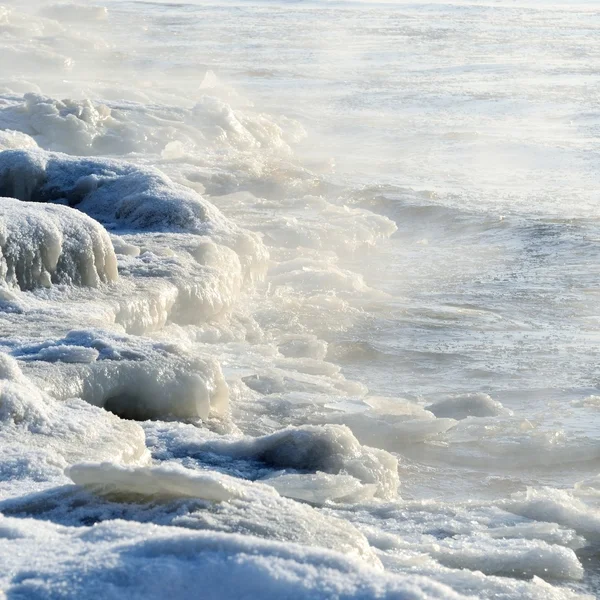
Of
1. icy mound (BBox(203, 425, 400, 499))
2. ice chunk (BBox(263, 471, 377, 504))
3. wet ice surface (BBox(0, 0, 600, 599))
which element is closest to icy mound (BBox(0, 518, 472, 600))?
wet ice surface (BBox(0, 0, 600, 599))

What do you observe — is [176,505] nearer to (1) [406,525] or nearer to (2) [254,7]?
(1) [406,525]

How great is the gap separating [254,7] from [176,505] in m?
46.9

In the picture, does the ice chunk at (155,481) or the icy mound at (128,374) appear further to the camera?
the icy mound at (128,374)

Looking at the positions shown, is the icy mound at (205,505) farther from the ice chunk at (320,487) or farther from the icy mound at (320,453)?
the icy mound at (320,453)

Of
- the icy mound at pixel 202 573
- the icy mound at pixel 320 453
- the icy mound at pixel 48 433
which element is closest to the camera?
the icy mound at pixel 202 573

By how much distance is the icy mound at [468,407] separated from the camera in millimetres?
6594

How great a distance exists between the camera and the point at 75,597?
2621mm

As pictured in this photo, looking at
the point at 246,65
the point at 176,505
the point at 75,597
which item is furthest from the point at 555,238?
the point at 246,65

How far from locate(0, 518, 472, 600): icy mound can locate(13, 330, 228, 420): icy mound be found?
2.41 metres

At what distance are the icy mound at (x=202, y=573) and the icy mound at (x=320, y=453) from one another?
225 centimetres

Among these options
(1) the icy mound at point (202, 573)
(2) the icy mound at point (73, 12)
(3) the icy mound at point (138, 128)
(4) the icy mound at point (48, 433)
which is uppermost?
(1) the icy mound at point (202, 573)

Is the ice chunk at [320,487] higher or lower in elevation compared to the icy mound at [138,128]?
higher

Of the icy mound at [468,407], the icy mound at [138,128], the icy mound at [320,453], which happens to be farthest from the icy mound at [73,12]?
the icy mound at [320,453]

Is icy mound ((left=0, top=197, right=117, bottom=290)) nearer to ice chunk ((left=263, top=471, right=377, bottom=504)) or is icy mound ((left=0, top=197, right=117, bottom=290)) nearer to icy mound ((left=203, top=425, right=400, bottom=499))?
icy mound ((left=203, top=425, right=400, bottom=499))
